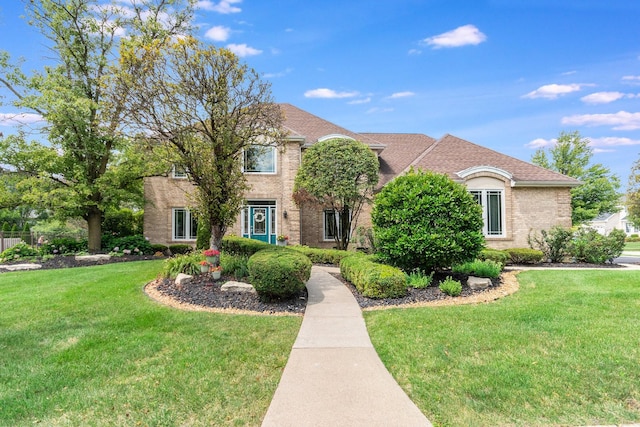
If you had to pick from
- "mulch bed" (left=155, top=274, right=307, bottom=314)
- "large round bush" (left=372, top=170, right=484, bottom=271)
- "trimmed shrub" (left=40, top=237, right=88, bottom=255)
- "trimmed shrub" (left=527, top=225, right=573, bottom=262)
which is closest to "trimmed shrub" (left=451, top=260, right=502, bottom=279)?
"large round bush" (left=372, top=170, right=484, bottom=271)

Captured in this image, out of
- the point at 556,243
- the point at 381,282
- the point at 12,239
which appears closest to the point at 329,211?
the point at 556,243

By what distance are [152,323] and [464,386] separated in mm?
4958

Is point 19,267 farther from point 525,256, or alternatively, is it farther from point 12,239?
point 525,256

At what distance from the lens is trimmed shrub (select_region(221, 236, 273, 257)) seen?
1130cm

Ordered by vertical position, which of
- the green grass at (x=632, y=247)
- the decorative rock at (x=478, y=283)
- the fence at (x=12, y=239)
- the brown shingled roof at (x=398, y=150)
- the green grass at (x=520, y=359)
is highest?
the brown shingled roof at (x=398, y=150)

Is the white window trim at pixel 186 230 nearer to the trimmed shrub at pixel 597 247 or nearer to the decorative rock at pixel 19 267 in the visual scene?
Result: the decorative rock at pixel 19 267

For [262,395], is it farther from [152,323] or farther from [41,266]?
[41,266]

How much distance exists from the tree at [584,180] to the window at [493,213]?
16634mm

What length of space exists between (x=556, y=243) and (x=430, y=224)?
8370 mm

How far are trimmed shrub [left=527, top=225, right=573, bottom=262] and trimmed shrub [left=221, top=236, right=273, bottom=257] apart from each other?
1100 centimetres

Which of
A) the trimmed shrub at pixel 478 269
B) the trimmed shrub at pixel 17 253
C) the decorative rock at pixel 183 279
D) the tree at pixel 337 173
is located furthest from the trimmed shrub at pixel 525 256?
the trimmed shrub at pixel 17 253

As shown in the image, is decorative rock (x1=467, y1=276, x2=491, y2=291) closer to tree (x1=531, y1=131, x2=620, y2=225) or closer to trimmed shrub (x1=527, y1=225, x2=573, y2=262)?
trimmed shrub (x1=527, y1=225, x2=573, y2=262)

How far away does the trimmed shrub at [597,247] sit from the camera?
12.7 m

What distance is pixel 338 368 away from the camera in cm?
416
